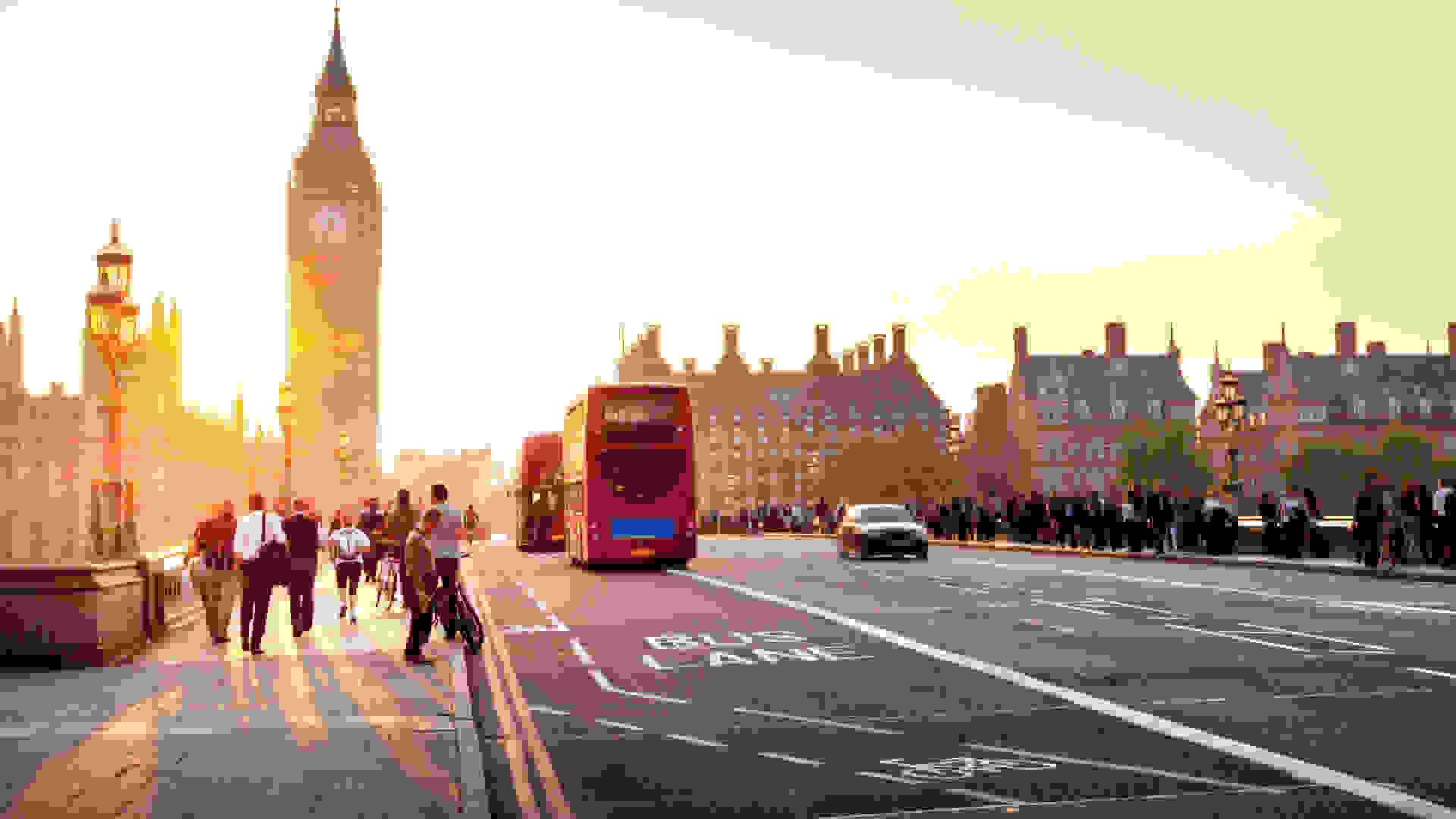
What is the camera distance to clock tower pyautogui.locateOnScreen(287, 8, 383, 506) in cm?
15188

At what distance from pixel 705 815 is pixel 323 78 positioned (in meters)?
182

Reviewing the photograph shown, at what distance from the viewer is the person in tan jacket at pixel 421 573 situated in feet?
56.9

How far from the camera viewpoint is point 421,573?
60.0 ft

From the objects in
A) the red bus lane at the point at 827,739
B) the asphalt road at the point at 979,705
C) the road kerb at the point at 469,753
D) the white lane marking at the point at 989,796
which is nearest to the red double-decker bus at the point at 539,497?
the asphalt road at the point at 979,705

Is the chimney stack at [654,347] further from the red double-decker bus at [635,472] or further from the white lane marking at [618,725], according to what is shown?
the white lane marking at [618,725]

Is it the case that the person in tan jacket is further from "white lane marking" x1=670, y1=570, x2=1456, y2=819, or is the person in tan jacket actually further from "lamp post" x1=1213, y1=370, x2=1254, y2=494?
"lamp post" x1=1213, y1=370, x2=1254, y2=494

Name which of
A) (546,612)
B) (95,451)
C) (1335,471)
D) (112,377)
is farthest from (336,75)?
(112,377)

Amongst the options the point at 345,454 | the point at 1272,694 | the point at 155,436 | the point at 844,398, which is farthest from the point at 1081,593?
the point at 844,398

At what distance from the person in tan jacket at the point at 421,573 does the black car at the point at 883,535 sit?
2921 cm

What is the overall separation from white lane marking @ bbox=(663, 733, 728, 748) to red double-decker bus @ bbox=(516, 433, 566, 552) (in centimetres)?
4603

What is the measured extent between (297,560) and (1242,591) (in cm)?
1661

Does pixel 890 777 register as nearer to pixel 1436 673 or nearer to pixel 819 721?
pixel 819 721

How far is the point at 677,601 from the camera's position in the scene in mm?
27781

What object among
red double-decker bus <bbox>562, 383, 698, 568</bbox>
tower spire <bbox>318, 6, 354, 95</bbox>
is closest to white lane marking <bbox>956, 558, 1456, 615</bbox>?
red double-decker bus <bbox>562, 383, 698, 568</bbox>
